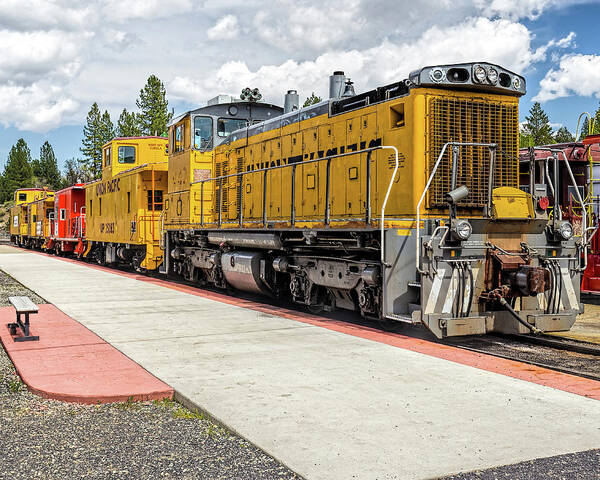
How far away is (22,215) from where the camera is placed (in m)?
43.2

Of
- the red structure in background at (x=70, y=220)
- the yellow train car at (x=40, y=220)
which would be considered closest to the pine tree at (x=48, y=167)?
the yellow train car at (x=40, y=220)

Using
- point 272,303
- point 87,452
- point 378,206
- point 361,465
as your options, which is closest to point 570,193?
point 378,206

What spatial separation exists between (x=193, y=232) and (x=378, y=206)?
6.47 meters

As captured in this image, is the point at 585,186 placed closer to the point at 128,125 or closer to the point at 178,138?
the point at 178,138

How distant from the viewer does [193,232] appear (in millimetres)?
13992

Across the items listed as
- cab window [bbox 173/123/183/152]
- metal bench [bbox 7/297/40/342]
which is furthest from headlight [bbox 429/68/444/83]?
cab window [bbox 173/123/183/152]

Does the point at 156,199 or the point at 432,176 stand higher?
the point at 156,199

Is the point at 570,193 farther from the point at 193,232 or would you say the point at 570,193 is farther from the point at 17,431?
the point at 17,431

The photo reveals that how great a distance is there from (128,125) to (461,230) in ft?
212

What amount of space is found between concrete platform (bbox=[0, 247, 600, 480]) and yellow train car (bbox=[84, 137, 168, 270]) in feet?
31.1

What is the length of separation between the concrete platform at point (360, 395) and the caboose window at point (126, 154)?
1380cm

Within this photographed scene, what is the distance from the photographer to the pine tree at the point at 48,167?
11226 centimetres

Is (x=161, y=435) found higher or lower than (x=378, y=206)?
lower

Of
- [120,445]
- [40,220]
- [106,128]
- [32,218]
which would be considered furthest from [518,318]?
[106,128]
